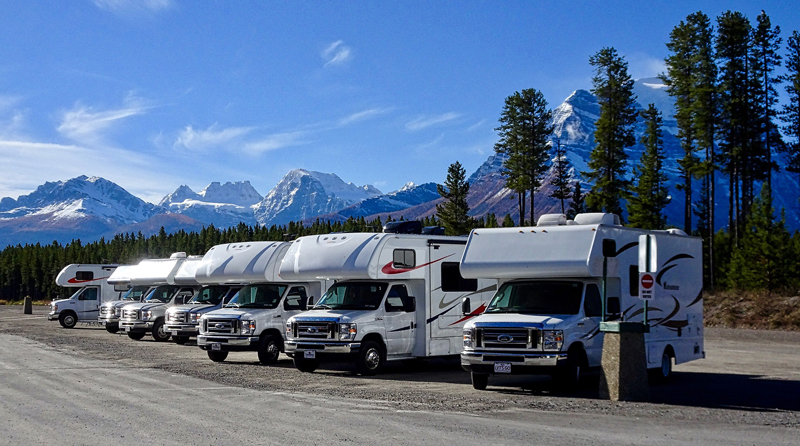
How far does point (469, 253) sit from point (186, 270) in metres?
16.2

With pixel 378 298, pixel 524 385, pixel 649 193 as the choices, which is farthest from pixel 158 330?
pixel 649 193

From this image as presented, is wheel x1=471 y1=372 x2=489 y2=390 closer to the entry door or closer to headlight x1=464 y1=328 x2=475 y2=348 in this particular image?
headlight x1=464 y1=328 x2=475 y2=348

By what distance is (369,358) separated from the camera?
18.1 meters

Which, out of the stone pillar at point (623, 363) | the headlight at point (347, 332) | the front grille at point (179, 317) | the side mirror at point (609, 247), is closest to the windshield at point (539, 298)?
the side mirror at point (609, 247)

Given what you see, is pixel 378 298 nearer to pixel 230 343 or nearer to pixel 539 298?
pixel 539 298

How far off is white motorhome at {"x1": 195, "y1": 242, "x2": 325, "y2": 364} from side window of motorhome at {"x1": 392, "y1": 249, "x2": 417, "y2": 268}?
99.9 inches

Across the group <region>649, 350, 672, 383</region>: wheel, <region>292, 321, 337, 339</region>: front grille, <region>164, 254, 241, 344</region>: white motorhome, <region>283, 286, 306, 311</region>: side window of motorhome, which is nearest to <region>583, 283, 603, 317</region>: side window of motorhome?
<region>649, 350, 672, 383</region>: wheel

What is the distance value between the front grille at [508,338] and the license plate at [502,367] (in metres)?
0.28

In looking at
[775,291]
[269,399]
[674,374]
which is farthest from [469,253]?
[775,291]

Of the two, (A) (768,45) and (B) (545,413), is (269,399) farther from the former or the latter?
(A) (768,45)

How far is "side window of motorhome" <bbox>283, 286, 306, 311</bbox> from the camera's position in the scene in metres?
21.7

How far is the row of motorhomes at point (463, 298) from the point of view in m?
14.6

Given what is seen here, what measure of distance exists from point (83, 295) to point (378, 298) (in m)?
27.4

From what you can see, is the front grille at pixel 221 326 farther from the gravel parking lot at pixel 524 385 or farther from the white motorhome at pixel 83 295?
the white motorhome at pixel 83 295
